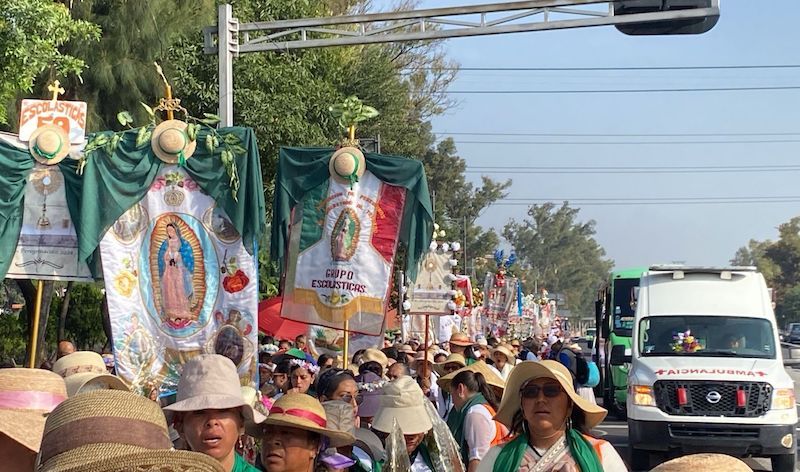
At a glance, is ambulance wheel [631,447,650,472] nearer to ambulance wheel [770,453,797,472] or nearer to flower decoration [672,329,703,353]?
flower decoration [672,329,703,353]

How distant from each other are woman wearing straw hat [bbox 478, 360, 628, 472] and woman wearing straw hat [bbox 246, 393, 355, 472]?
0.78 metres

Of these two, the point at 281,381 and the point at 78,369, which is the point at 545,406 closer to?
the point at 78,369

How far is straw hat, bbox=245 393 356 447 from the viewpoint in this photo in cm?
540

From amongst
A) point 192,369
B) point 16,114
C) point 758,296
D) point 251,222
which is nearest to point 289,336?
point 16,114

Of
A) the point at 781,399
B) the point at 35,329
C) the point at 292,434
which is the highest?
the point at 35,329

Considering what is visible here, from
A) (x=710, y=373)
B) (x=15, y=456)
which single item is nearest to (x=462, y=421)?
(x=15, y=456)

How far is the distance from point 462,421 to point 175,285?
9.24ft

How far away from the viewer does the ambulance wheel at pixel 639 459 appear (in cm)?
1530

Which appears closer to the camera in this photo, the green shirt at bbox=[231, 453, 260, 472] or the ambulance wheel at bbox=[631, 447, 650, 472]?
the green shirt at bbox=[231, 453, 260, 472]

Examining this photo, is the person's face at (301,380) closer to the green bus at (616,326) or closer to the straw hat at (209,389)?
the straw hat at (209,389)

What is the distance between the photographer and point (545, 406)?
5.20 metres

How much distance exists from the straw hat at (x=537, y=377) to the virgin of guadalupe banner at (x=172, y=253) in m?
4.30

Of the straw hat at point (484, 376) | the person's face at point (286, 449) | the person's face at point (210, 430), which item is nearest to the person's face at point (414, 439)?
the person's face at point (286, 449)

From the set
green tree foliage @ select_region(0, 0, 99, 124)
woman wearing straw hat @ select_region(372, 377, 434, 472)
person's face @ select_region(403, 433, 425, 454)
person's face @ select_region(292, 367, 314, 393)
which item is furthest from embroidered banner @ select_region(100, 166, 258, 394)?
green tree foliage @ select_region(0, 0, 99, 124)
